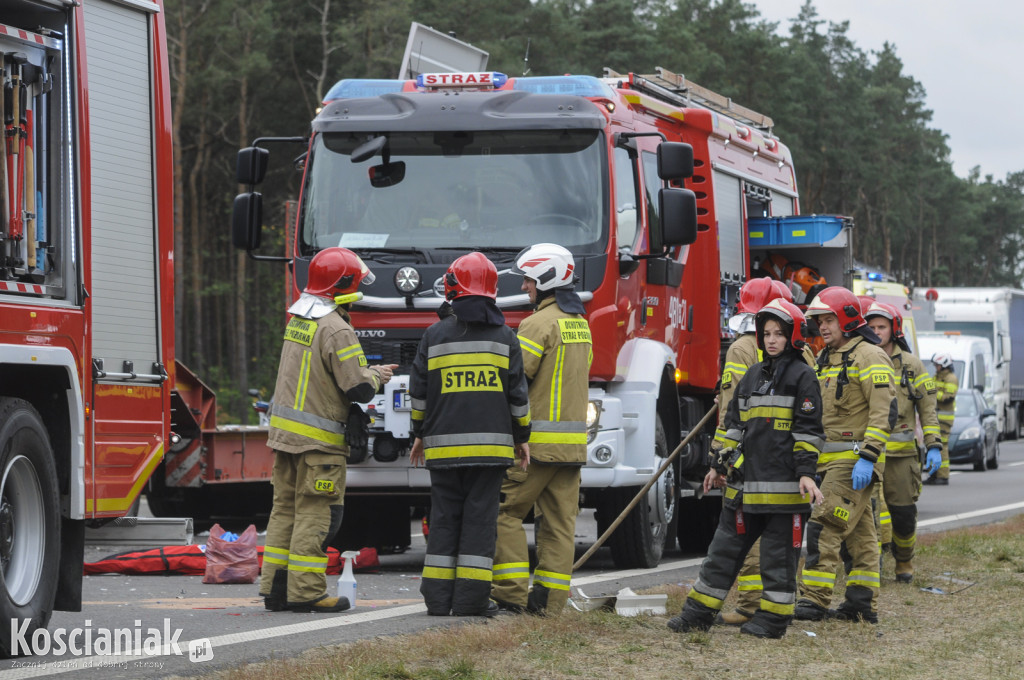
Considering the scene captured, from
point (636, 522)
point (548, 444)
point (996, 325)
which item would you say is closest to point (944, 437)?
point (636, 522)

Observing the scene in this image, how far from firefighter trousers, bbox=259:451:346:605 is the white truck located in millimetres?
27051

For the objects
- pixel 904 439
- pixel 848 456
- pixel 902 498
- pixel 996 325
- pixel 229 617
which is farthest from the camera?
pixel 996 325

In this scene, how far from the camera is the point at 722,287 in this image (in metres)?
13.2

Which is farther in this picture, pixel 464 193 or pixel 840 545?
pixel 464 193

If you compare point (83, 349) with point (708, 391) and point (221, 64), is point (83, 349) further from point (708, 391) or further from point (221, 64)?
point (221, 64)

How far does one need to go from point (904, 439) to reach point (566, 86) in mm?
3419

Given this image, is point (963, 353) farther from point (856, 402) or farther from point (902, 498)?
point (856, 402)

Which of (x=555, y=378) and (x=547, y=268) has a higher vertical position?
(x=547, y=268)

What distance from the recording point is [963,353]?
28.7m

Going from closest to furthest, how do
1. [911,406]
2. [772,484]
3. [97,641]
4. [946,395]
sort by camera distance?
[97,641] → [772,484] → [911,406] → [946,395]

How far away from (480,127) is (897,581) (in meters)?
4.19

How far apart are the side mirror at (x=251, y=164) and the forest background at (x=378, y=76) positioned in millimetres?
13004

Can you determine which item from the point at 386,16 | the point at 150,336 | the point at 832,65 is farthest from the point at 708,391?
the point at 832,65

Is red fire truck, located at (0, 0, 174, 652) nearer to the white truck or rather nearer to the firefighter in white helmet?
the firefighter in white helmet
